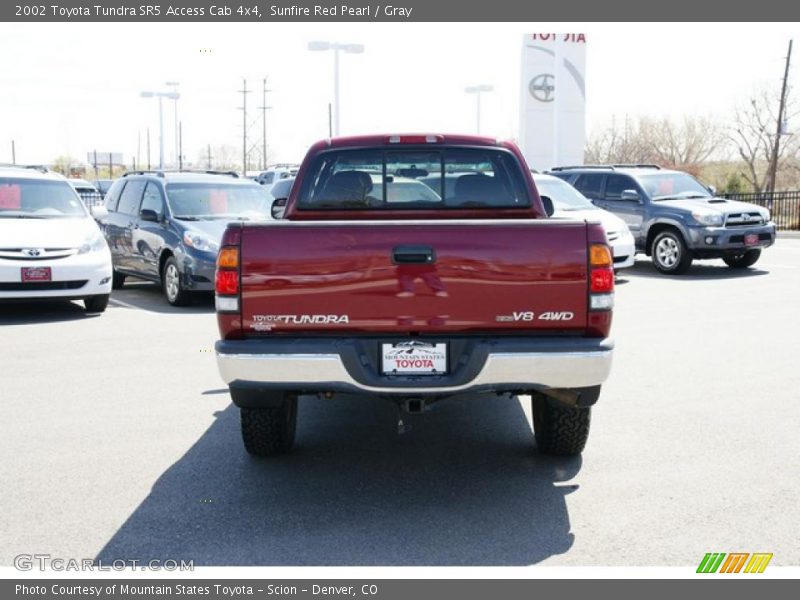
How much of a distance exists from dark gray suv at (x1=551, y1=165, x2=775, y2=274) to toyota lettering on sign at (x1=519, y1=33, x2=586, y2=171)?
999 inches

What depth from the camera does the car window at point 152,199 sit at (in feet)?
41.9

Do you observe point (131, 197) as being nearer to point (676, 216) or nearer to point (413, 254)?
point (676, 216)

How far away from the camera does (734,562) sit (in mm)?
3959

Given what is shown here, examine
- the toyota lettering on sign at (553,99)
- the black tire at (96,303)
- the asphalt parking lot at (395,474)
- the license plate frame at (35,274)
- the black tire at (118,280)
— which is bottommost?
the black tire at (118,280)

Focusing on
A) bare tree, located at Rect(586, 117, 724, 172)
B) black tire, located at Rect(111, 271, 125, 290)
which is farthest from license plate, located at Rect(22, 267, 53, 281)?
bare tree, located at Rect(586, 117, 724, 172)

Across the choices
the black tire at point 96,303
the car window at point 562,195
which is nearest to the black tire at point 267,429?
the black tire at point 96,303

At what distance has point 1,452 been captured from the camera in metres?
5.62

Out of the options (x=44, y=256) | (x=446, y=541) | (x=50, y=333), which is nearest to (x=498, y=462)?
(x=446, y=541)

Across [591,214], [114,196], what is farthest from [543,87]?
[114,196]

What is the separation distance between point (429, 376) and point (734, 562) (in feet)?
5.34

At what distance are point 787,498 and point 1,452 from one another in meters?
4.53

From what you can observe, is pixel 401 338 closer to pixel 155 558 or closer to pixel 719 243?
pixel 155 558

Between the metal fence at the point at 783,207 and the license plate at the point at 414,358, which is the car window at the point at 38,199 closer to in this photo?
the license plate at the point at 414,358

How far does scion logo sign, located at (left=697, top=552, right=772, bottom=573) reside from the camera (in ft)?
12.8
